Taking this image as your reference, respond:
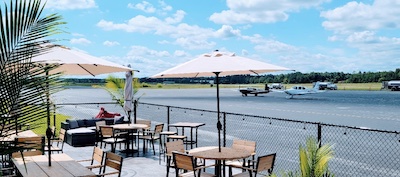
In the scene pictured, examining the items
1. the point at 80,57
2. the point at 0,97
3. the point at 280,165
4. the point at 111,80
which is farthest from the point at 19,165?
the point at 111,80

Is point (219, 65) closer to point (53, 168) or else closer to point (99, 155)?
point (99, 155)

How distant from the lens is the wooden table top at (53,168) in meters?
5.64

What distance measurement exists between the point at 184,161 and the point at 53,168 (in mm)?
2061

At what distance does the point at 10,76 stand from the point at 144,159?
294 inches

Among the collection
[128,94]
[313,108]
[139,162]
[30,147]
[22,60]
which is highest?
[22,60]

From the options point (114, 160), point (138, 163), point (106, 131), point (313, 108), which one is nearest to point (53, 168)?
point (114, 160)

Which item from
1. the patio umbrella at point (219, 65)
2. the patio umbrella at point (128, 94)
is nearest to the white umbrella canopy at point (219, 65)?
the patio umbrella at point (219, 65)

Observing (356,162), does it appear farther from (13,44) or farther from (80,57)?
(13,44)

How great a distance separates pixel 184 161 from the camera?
22.4ft

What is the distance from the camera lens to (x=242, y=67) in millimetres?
7270

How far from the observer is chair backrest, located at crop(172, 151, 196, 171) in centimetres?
667

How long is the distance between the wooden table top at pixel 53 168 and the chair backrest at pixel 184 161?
1.62m

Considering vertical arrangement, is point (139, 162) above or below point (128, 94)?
below

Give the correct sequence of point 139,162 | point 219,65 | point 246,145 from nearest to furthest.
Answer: point 219,65
point 246,145
point 139,162
